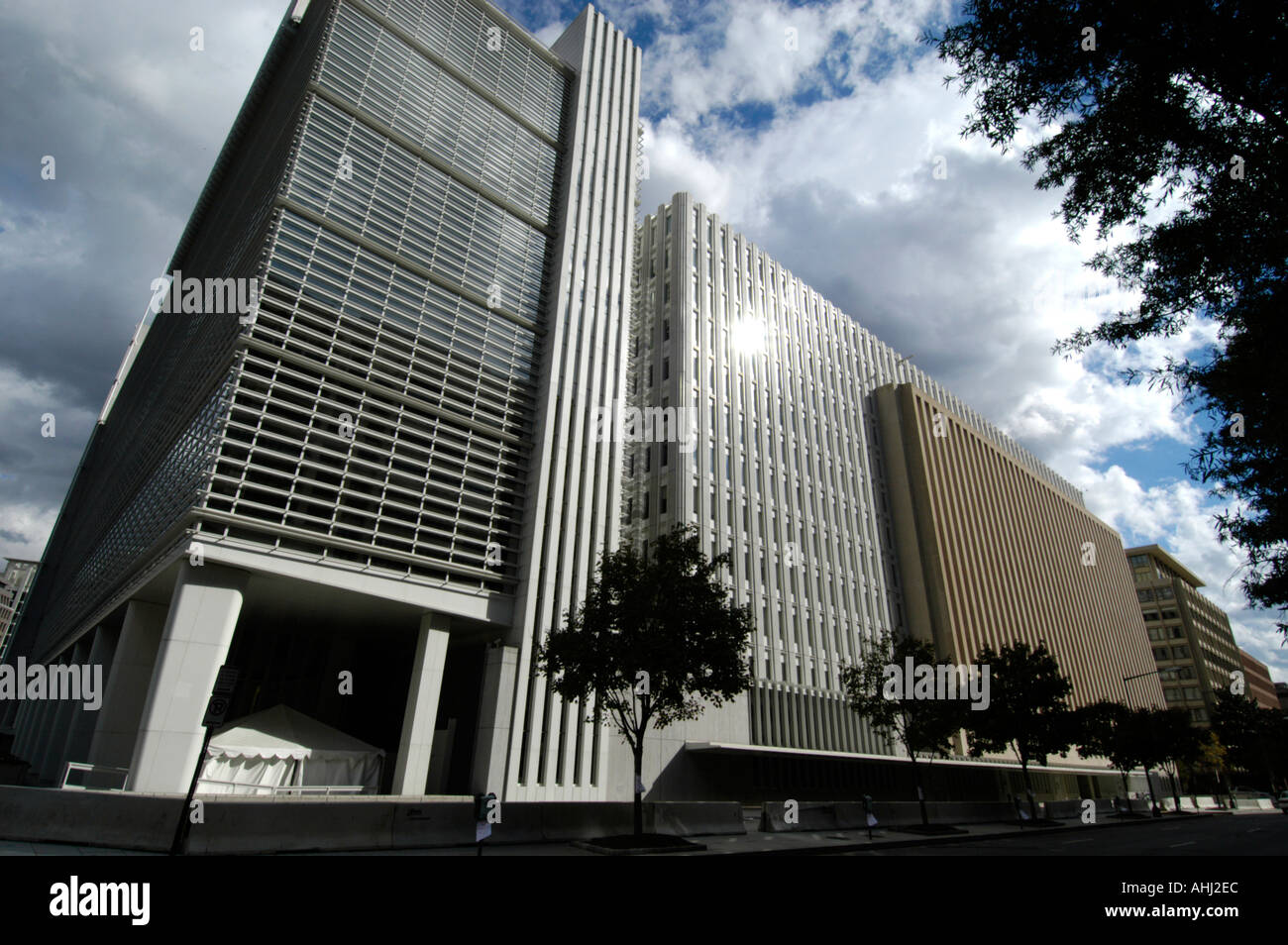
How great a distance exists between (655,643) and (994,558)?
60439 mm

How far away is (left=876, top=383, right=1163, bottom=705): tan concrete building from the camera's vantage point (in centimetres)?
5788

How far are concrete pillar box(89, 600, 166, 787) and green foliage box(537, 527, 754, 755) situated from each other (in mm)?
18242

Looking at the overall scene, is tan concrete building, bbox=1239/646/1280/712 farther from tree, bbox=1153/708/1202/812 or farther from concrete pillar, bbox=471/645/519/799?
concrete pillar, bbox=471/645/519/799

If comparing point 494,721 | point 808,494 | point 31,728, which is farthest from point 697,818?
point 31,728

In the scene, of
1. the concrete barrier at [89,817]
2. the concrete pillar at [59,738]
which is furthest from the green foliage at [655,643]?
the concrete pillar at [59,738]

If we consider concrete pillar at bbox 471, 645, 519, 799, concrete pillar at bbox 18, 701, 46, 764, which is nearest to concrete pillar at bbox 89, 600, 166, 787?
concrete pillar at bbox 471, 645, 519, 799

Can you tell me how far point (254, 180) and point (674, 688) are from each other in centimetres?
3633

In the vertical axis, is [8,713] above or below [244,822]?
above

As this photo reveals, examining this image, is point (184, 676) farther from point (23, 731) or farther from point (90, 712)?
point (23, 731)

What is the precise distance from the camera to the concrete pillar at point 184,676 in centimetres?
1994

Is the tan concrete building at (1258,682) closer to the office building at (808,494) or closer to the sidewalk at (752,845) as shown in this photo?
the office building at (808,494)

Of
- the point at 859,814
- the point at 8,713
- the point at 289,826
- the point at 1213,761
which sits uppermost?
the point at 8,713

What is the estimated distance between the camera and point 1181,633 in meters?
108

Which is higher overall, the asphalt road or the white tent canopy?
the white tent canopy
